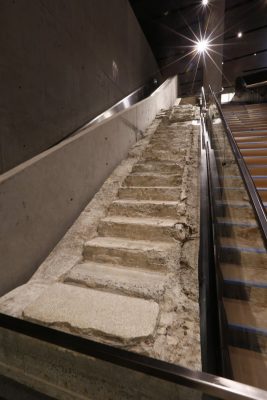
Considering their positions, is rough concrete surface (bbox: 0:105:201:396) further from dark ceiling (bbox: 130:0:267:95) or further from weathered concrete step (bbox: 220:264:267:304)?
dark ceiling (bbox: 130:0:267:95)

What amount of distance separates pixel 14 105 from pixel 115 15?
432 cm

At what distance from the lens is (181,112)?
5.84m

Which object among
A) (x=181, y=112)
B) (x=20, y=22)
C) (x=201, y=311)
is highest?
(x=181, y=112)

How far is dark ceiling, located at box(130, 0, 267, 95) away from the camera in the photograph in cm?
745

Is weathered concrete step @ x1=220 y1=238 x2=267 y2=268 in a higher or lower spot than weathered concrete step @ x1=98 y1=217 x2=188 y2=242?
lower

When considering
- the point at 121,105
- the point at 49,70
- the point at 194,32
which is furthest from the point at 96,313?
the point at 194,32

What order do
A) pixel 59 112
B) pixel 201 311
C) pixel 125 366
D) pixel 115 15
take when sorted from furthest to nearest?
pixel 115 15
pixel 59 112
pixel 201 311
pixel 125 366

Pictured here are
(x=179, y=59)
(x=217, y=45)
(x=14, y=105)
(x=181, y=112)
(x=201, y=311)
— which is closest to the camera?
(x=201, y=311)

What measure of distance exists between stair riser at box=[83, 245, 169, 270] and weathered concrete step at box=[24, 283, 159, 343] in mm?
384

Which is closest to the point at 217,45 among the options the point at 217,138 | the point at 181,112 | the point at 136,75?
the point at 136,75

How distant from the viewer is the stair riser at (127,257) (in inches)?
70.4

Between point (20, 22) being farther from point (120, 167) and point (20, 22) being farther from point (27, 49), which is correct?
point (120, 167)

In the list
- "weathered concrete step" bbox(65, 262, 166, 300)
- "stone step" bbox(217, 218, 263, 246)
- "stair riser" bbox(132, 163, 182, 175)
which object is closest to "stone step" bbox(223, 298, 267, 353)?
"stone step" bbox(217, 218, 263, 246)

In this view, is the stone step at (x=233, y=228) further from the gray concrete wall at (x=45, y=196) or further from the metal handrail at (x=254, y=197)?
the gray concrete wall at (x=45, y=196)
